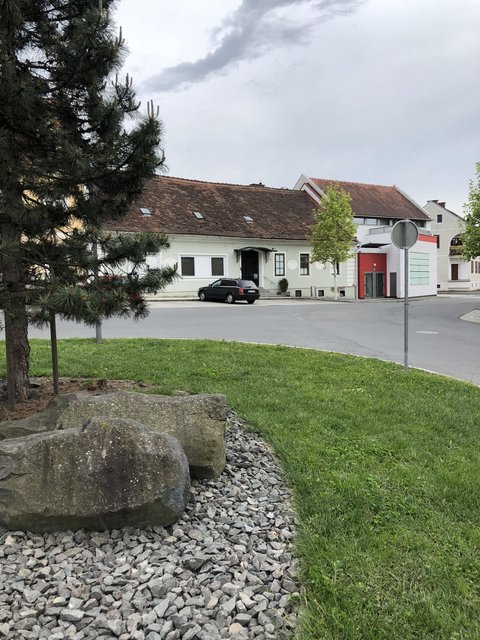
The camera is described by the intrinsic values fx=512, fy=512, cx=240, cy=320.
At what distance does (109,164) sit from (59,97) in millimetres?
1011

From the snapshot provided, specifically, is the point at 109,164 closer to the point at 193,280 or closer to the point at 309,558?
the point at 309,558

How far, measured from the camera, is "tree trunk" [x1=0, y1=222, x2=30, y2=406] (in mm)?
4336

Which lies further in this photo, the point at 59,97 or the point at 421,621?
the point at 59,97

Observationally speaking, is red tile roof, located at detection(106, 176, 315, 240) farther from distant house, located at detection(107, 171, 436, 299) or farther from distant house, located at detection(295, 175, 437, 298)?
distant house, located at detection(295, 175, 437, 298)

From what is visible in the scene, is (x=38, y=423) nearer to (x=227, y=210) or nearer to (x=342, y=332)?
(x=342, y=332)

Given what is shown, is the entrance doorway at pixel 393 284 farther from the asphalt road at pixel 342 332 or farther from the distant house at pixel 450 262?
the distant house at pixel 450 262

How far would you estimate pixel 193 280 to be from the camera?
33.9 metres

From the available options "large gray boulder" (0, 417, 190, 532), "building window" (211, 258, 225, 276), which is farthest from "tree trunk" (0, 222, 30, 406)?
"building window" (211, 258, 225, 276)

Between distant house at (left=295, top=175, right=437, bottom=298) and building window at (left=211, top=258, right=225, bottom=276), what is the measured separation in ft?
35.5

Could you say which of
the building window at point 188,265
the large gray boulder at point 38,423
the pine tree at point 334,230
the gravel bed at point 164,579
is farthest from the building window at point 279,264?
the gravel bed at point 164,579

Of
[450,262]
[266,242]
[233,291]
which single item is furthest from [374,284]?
[450,262]

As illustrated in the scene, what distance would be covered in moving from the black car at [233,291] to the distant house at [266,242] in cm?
236

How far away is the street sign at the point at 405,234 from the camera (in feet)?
28.5

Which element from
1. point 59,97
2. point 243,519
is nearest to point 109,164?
point 59,97
